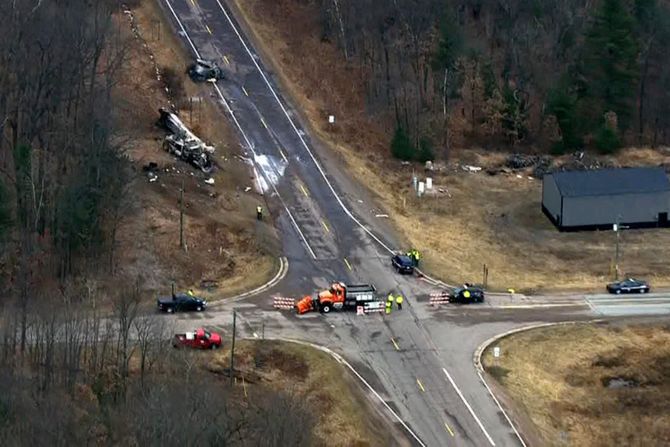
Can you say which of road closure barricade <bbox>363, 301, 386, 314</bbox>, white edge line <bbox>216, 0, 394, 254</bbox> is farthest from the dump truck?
white edge line <bbox>216, 0, 394, 254</bbox>

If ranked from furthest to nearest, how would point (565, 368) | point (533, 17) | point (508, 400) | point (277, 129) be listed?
point (533, 17)
point (277, 129)
point (565, 368)
point (508, 400)

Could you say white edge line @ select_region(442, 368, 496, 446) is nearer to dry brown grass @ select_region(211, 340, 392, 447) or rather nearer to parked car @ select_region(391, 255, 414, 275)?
dry brown grass @ select_region(211, 340, 392, 447)

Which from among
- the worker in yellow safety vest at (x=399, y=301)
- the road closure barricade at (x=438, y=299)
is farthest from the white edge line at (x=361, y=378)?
the road closure barricade at (x=438, y=299)

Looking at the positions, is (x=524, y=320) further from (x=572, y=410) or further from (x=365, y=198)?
(x=365, y=198)

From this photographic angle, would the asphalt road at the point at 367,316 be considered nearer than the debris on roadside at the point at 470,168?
Yes

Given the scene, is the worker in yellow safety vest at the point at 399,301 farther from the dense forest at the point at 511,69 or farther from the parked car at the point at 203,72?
the parked car at the point at 203,72

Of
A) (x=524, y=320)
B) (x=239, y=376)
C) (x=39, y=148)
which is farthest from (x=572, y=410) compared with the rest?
(x=39, y=148)

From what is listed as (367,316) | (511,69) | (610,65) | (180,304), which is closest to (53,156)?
(180,304)
